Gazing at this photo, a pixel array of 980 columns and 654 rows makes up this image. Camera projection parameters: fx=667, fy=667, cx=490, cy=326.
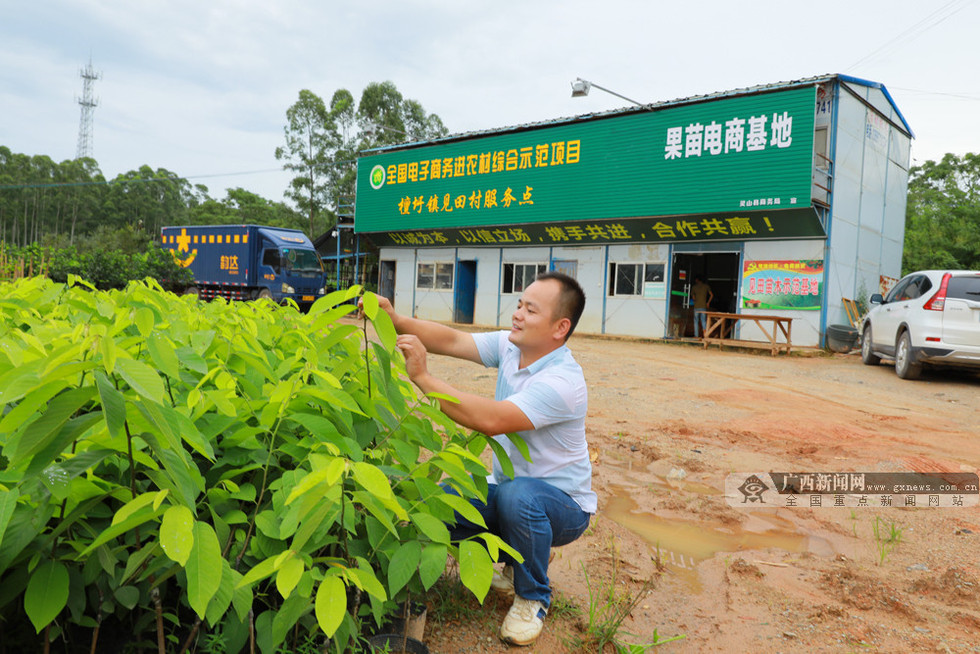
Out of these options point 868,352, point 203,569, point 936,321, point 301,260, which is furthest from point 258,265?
point 203,569

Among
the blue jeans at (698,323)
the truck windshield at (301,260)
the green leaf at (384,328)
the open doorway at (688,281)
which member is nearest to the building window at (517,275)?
the open doorway at (688,281)

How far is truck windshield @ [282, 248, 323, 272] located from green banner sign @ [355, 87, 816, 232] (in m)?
2.11

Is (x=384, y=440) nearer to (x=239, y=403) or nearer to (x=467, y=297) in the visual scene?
(x=239, y=403)

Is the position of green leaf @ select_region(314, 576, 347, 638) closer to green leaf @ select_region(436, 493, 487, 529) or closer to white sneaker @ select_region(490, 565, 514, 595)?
green leaf @ select_region(436, 493, 487, 529)

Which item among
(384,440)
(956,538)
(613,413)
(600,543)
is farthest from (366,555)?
(613,413)

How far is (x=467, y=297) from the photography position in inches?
882

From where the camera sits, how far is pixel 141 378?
1.00 metres

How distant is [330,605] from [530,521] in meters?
1.24

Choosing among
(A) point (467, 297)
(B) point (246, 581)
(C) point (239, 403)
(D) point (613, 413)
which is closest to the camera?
(B) point (246, 581)

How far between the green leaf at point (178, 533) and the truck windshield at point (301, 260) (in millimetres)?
23344

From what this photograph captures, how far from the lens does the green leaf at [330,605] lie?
1271 millimetres

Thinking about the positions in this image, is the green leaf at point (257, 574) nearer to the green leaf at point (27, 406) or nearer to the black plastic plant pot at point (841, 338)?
the green leaf at point (27, 406)

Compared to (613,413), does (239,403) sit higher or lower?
higher

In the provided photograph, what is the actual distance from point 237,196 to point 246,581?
68987 mm
